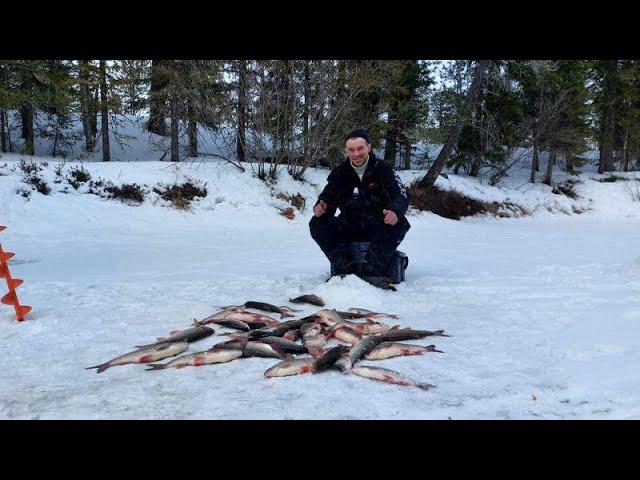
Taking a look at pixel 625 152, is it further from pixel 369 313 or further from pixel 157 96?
pixel 369 313

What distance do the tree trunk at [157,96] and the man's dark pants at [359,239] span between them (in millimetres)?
12317

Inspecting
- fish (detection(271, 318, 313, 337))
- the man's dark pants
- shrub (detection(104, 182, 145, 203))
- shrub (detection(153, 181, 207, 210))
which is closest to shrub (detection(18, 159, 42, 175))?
shrub (detection(104, 182, 145, 203))

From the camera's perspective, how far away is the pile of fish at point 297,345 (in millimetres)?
2582

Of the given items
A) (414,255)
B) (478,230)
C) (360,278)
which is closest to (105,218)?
(414,255)

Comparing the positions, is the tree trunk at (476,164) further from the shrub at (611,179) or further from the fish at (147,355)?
the fish at (147,355)

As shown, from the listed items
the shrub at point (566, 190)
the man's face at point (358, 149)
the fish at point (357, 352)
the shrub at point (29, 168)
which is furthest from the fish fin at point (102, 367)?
the shrub at point (566, 190)

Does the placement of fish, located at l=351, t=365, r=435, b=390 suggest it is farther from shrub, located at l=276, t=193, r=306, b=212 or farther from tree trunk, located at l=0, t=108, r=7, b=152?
tree trunk, located at l=0, t=108, r=7, b=152

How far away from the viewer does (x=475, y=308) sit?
4133 millimetres

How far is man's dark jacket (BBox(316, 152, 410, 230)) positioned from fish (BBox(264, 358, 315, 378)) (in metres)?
2.66

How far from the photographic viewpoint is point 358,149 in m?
4.93

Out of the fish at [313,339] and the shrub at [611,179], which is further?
the shrub at [611,179]
